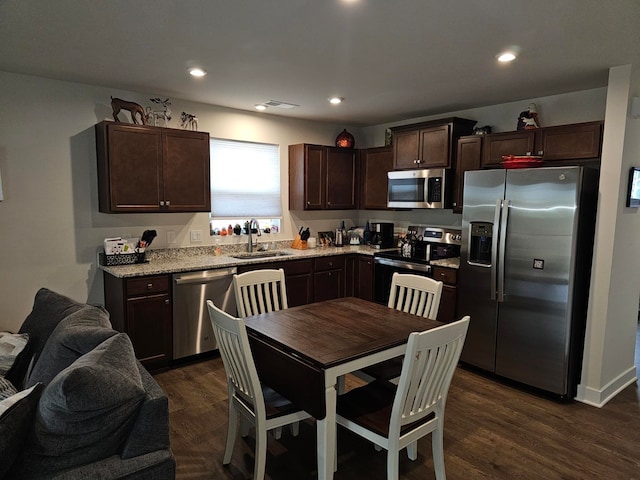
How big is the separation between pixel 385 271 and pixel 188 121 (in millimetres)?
2630

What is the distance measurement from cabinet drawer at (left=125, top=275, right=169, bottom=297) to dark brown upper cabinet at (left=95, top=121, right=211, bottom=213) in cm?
66

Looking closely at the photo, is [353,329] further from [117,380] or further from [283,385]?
[117,380]

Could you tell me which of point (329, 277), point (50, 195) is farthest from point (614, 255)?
point (50, 195)

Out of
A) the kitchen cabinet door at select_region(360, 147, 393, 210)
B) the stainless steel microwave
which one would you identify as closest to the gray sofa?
the stainless steel microwave

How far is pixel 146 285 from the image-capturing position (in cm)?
358

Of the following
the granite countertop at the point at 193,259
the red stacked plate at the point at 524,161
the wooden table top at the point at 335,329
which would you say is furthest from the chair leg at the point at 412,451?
the red stacked plate at the point at 524,161

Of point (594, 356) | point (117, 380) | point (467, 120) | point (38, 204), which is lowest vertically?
point (594, 356)

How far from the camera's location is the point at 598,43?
102 inches

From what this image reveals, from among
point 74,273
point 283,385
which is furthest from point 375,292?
point 74,273

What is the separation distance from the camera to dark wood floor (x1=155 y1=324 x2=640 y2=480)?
2.40 meters

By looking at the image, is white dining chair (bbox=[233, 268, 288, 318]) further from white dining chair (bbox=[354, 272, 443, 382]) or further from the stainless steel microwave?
the stainless steel microwave

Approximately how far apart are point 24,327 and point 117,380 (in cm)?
162

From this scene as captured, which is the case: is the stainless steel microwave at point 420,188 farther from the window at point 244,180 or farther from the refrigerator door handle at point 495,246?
the window at point 244,180

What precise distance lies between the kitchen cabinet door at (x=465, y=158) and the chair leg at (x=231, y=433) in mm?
3081
